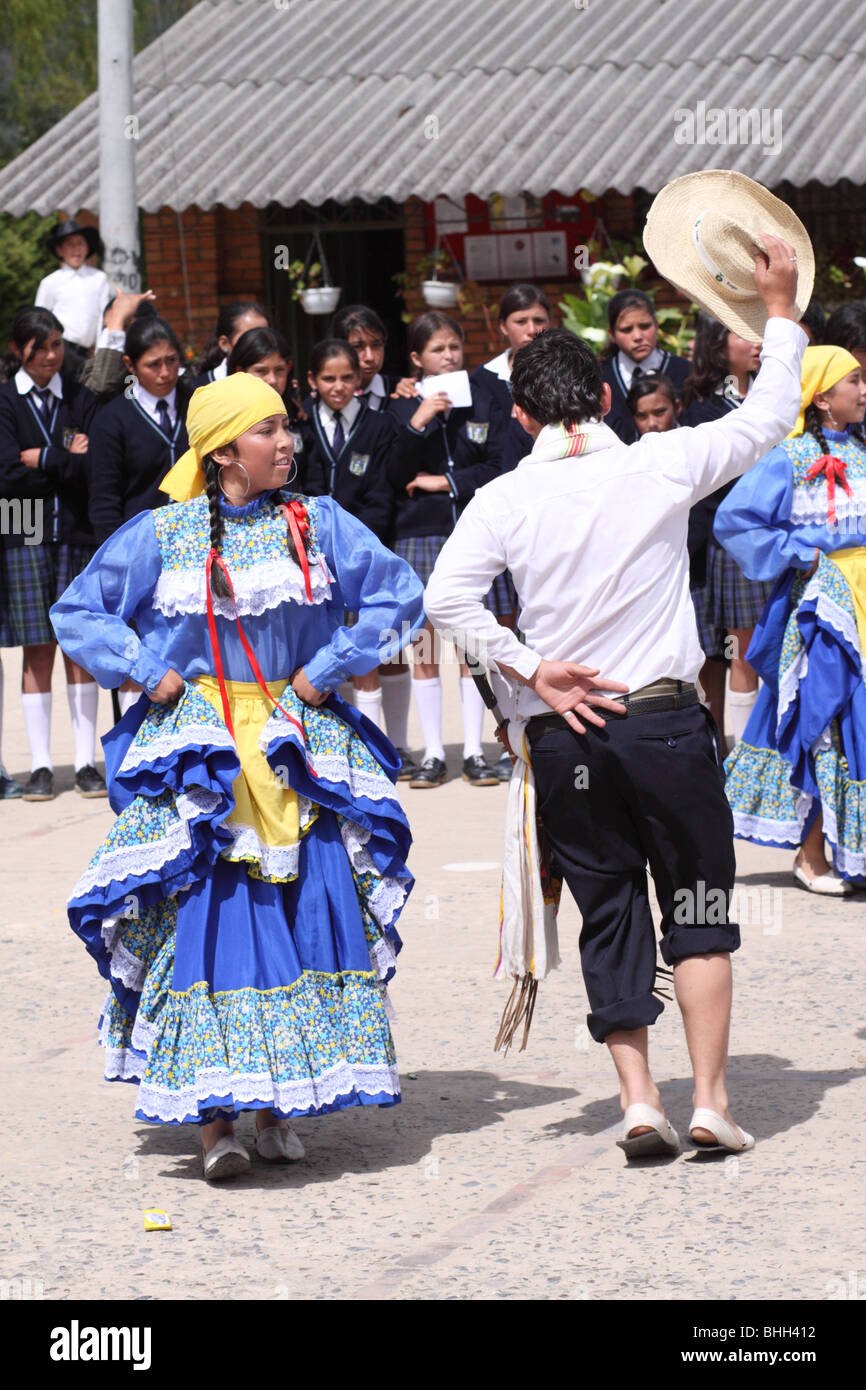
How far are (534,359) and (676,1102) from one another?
5.90 feet

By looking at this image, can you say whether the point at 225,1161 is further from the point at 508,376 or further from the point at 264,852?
the point at 508,376

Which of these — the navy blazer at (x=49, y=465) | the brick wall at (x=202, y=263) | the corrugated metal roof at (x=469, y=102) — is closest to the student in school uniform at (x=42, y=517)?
the navy blazer at (x=49, y=465)

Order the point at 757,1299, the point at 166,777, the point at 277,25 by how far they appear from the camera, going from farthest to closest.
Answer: the point at 277,25
the point at 166,777
the point at 757,1299

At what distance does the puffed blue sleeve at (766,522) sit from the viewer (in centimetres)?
671

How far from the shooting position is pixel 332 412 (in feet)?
29.4

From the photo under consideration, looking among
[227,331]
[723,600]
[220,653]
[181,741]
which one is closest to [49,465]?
[227,331]

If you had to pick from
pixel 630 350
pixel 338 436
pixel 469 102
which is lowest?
pixel 338 436

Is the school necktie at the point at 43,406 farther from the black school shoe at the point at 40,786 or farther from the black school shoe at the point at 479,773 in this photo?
the black school shoe at the point at 479,773

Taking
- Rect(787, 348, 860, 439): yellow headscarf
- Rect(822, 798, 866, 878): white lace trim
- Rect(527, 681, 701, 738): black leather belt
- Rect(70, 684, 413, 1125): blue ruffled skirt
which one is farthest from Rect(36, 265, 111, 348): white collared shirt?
Rect(527, 681, 701, 738): black leather belt

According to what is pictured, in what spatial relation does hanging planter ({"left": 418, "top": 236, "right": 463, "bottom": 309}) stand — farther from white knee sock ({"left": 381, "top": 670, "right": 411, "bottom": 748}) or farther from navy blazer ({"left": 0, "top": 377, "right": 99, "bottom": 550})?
white knee sock ({"left": 381, "top": 670, "right": 411, "bottom": 748})

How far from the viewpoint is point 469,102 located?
628 inches

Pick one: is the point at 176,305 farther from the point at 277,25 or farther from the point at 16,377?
the point at 16,377

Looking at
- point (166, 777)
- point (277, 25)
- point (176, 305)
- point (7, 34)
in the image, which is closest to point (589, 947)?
point (166, 777)

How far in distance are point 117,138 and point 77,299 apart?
75.0 inches
